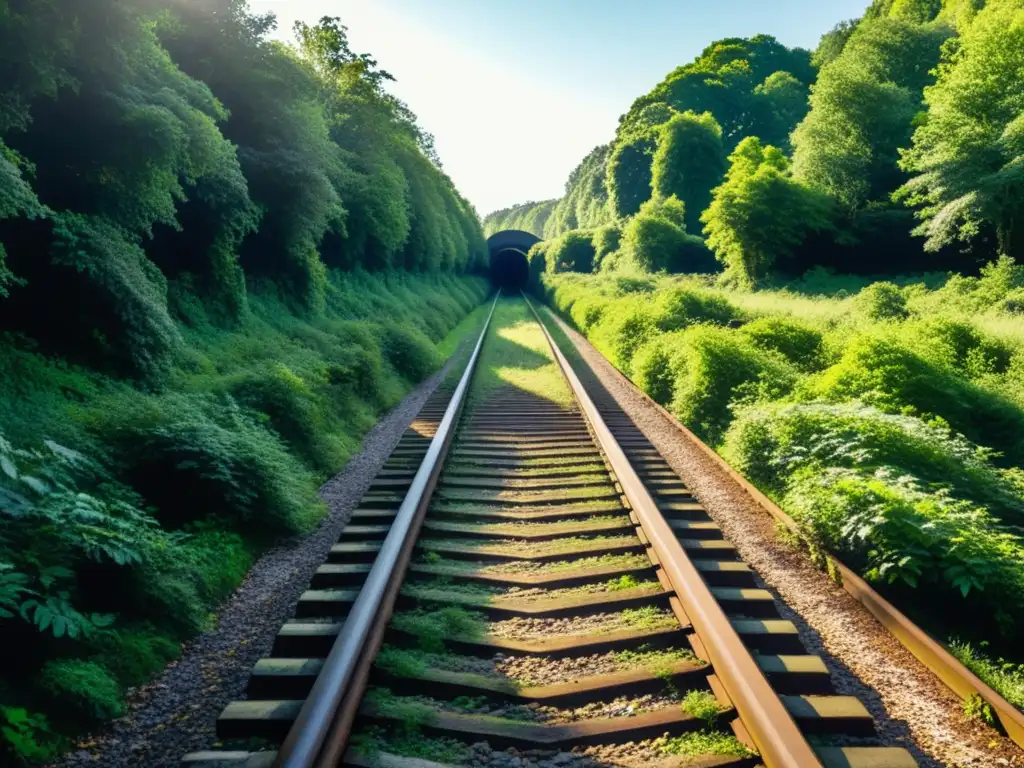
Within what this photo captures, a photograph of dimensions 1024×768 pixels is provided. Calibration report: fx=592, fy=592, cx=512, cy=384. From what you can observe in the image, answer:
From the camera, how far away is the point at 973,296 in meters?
17.0

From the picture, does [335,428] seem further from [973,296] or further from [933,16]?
[933,16]

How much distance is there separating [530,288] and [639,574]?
Result: 6069 cm

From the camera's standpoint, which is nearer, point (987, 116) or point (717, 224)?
point (987, 116)

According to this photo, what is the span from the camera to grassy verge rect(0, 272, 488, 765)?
3.16 m

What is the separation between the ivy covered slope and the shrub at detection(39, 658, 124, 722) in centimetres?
1

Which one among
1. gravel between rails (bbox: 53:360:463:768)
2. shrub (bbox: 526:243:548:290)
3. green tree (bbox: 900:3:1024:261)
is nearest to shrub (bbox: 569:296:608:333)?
green tree (bbox: 900:3:1024:261)

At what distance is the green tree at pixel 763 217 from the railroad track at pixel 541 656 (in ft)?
91.9

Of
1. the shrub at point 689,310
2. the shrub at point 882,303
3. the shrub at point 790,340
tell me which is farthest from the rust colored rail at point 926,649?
the shrub at point 882,303

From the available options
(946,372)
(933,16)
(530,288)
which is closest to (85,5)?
(946,372)

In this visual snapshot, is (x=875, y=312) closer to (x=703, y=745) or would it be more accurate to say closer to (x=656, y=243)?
(x=703, y=745)

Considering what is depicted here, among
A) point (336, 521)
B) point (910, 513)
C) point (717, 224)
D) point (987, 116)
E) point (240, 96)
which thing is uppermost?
point (987, 116)

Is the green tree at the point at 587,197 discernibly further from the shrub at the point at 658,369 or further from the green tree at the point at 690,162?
the shrub at the point at 658,369

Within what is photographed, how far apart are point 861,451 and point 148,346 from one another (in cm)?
814

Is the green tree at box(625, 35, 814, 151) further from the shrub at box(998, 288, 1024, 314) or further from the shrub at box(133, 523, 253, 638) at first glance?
the shrub at box(133, 523, 253, 638)
